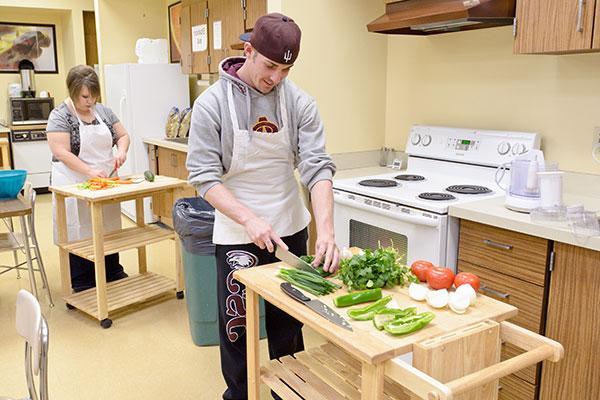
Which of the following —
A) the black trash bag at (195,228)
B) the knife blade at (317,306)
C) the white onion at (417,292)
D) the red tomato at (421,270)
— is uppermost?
the red tomato at (421,270)

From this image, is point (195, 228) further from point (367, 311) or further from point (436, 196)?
point (367, 311)

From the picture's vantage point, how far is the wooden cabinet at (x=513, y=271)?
2.09m

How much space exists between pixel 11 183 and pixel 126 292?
91 cm

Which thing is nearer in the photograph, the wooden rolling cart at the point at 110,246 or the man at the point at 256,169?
the man at the point at 256,169

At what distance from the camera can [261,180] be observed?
1.98 meters

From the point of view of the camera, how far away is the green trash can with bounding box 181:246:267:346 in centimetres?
279

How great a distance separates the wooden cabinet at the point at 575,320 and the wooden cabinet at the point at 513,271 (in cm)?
5

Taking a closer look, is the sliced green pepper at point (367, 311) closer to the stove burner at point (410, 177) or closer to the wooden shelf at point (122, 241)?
the stove burner at point (410, 177)

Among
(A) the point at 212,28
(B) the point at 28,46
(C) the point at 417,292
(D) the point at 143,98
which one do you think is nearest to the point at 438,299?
(C) the point at 417,292

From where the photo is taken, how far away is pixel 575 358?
6.64 feet

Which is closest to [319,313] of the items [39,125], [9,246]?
[9,246]

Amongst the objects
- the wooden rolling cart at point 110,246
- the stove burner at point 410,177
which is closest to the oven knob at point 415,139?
the stove burner at point 410,177

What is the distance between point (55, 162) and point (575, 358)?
2.97m

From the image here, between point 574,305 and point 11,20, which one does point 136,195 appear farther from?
point 11,20
